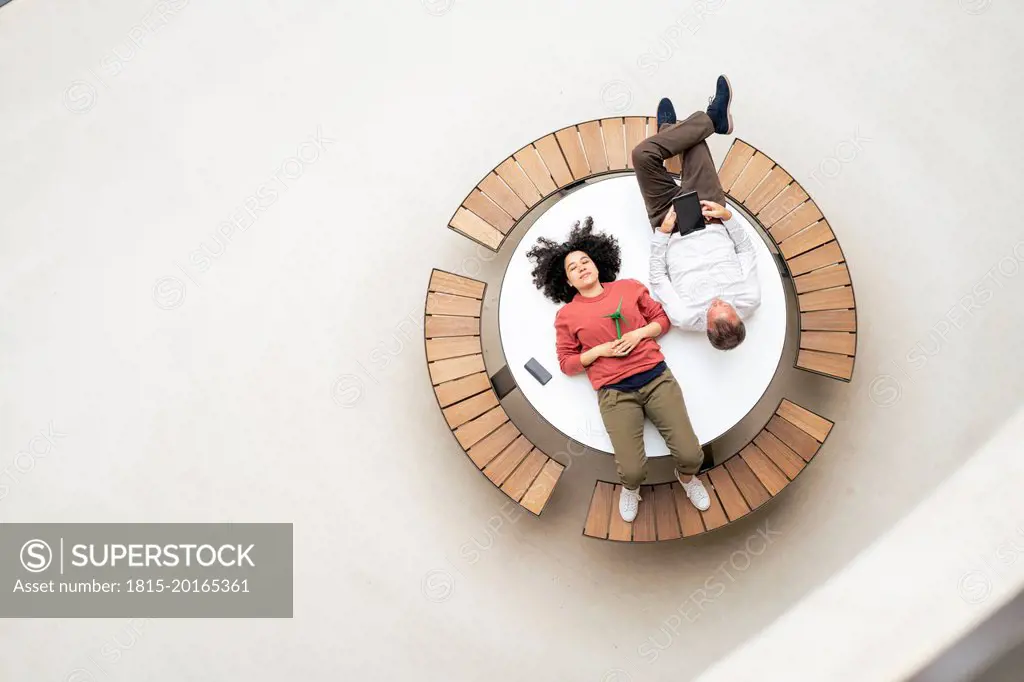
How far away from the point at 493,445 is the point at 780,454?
48.8 inches

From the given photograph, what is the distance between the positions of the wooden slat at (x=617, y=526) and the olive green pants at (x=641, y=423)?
0.42ft

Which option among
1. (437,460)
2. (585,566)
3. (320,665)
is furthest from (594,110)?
(320,665)

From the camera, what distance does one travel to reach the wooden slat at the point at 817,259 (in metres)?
3.22

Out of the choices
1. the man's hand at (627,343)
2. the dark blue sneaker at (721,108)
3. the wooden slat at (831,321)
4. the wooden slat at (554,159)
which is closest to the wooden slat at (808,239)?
the wooden slat at (831,321)

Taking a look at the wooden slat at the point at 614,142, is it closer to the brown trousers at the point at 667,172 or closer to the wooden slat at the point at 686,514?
the brown trousers at the point at 667,172

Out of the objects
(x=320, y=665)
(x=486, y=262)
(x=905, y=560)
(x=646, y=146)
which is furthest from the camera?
(x=486, y=262)

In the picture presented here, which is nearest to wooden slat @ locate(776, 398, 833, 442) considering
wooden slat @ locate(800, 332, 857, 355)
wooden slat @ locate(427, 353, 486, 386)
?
wooden slat @ locate(800, 332, 857, 355)

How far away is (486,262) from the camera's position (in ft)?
12.1

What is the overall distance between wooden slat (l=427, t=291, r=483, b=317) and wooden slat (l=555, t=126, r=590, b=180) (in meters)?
0.75

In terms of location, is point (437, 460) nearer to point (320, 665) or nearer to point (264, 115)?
point (320, 665)

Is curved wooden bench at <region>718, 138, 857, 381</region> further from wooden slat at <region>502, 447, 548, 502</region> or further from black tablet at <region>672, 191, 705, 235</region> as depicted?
wooden slat at <region>502, 447, 548, 502</region>

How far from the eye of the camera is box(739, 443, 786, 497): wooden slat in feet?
10.2

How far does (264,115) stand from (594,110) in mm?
1731

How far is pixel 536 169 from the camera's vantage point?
3.33 m
